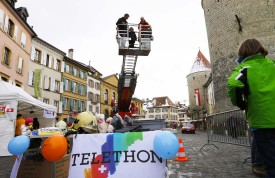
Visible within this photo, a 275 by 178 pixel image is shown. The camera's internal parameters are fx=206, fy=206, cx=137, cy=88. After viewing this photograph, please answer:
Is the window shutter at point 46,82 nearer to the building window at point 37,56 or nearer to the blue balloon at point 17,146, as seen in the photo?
the building window at point 37,56

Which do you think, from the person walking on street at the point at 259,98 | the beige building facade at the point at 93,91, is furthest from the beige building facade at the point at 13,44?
the person walking on street at the point at 259,98

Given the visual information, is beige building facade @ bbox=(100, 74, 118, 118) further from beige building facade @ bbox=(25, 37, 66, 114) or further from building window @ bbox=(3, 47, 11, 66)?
building window @ bbox=(3, 47, 11, 66)

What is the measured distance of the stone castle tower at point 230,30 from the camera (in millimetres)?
19672

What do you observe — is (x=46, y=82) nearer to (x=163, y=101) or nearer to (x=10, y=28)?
(x=10, y=28)

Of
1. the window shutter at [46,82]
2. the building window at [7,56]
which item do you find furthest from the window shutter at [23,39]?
the window shutter at [46,82]

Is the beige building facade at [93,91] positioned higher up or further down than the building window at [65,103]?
higher up

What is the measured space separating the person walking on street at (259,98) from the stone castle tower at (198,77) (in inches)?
2113

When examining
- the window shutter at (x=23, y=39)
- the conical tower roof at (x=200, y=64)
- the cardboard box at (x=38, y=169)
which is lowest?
the cardboard box at (x=38, y=169)

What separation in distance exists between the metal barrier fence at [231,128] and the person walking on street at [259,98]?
3931mm

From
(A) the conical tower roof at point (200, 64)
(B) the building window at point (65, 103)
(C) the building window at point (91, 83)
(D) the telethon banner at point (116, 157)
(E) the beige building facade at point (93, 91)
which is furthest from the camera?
(A) the conical tower roof at point (200, 64)

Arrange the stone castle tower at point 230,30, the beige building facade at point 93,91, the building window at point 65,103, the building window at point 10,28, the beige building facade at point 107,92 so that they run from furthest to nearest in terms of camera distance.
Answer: the beige building facade at point 107,92
the beige building facade at point 93,91
the building window at point 65,103
the stone castle tower at point 230,30
the building window at point 10,28

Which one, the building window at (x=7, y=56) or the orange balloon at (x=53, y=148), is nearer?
the orange balloon at (x=53, y=148)

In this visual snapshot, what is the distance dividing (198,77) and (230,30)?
117 ft

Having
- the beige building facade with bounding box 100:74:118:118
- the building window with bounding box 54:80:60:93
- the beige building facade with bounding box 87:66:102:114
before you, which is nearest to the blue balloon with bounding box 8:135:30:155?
the building window with bounding box 54:80:60:93
